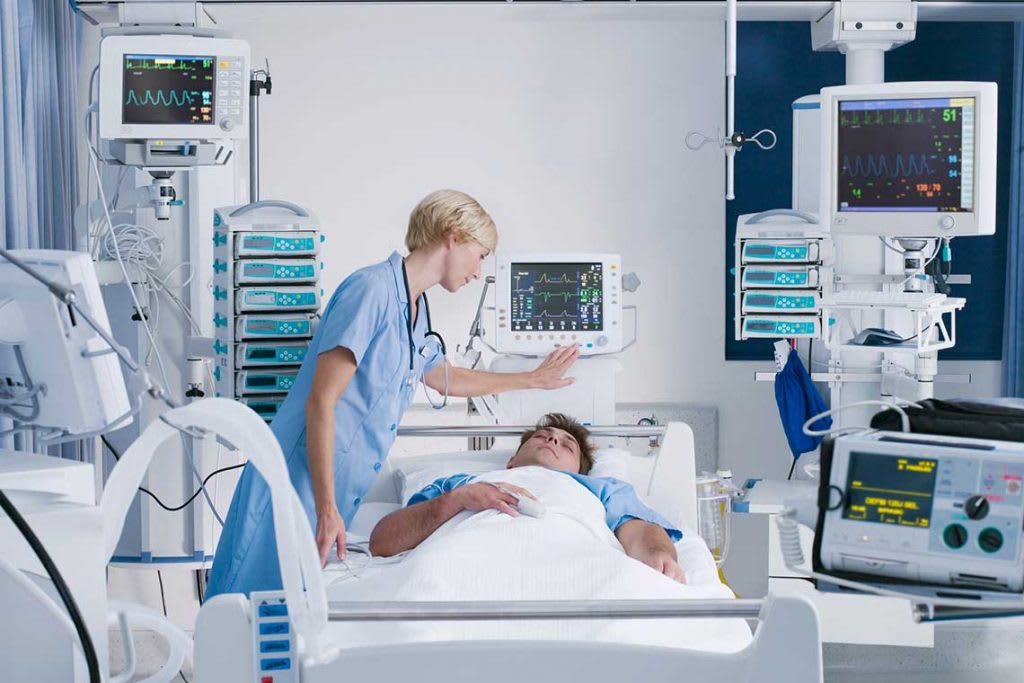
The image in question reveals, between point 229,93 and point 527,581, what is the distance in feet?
5.54

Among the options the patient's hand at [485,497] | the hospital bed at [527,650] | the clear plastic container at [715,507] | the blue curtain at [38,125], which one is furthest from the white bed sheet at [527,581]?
the blue curtain at [38,125]

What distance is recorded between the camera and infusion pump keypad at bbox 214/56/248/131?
3229 mm

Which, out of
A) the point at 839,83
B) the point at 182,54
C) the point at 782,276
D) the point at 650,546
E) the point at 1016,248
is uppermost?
the point at 839,83

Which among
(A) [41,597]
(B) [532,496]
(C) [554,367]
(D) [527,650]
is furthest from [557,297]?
(A) [41,597]

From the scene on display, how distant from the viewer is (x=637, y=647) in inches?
71.2

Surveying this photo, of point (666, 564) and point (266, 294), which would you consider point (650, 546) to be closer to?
point (666, 564)

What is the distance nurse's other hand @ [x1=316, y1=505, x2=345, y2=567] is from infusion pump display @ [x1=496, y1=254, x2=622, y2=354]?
923mm

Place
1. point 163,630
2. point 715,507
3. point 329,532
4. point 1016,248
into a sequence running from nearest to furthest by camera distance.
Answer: point 163,630
point 329,532
point 715,507
point 1016,248

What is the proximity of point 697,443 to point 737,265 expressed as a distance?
146 centimetres

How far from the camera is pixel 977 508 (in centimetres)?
148

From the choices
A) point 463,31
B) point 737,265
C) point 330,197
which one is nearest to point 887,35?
point 737,265

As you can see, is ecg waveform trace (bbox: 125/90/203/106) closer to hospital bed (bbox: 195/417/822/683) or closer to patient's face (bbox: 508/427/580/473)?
patient's face (bbox: 508/427/580/473)

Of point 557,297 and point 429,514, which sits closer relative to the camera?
point 429,514

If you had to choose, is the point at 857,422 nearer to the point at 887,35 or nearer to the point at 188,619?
the point at 887,35
